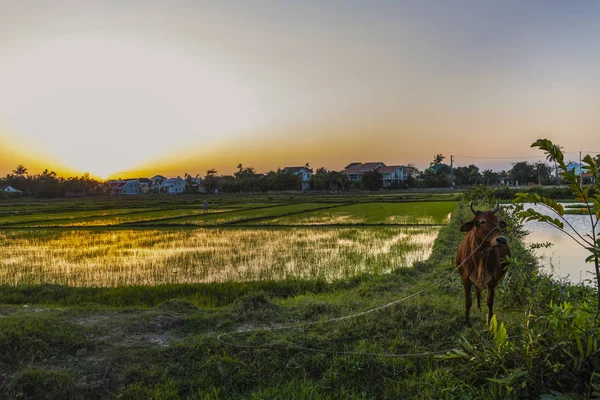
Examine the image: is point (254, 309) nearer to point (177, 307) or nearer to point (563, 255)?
point (177, 307)

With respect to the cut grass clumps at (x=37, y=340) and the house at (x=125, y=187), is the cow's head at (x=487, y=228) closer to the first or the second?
the cut grass clumps at (x=37, y=340)

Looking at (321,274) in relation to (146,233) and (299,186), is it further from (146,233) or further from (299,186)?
(299,186)

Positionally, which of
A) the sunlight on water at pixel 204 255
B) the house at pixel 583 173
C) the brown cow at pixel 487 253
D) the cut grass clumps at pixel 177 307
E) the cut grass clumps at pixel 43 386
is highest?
the house at pixel 583 173

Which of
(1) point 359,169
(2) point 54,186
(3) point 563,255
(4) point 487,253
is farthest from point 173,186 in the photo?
(4) point 487,253

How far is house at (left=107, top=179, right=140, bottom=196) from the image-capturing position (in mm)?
98062

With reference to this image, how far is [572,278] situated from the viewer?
7777 millimetres

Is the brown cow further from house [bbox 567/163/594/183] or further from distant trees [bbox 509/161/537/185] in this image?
distant trees [bbox 509/161/537/185]

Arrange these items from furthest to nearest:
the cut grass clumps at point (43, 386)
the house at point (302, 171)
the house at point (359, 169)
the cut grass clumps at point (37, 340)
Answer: the house at point (302, 171) < the house at point (359, 169) < the cut grass clumps at point (37, 340) < the cut grass clumps at point (43, 386)

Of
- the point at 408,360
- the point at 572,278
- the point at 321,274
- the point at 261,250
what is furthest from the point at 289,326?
the point at 261,250

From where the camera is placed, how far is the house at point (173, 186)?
101 meters

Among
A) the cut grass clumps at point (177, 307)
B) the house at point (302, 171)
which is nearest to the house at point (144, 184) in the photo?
the house at point (302, 171)

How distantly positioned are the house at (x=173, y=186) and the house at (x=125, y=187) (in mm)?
7220

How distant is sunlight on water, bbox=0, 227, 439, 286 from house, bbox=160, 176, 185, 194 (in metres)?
85.3

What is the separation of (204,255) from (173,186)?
313 feet
